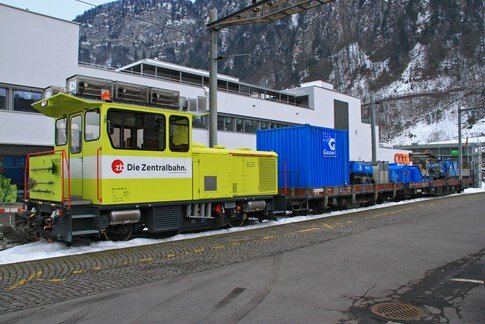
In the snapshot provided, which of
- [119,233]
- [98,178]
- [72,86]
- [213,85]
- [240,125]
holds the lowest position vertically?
[119,233]

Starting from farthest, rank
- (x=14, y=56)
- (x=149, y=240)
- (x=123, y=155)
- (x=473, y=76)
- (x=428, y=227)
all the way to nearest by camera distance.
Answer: (x=473, y=76), (x=14, y=56), (x=428, y=227), (x=149, y=240), (x=123, y=155)

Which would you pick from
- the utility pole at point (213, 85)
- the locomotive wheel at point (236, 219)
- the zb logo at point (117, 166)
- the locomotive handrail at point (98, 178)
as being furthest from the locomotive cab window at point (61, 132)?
the utility pole at point (213, 85)

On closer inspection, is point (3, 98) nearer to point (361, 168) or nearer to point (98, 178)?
point (98, 178)

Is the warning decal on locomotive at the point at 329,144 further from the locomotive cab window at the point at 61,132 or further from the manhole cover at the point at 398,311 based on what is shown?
the manhole cover at the point at 398,311

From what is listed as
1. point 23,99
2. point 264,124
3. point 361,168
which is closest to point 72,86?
point 23,99

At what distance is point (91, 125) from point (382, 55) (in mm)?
156153

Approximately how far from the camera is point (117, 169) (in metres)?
10.2

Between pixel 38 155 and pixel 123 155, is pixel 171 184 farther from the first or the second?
pixel 38 155

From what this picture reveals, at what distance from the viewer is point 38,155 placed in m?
10.7

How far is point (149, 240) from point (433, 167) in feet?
84.3

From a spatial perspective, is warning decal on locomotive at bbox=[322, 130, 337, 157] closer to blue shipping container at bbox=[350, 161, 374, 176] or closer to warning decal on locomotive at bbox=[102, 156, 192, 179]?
blue shipping container at bbox=[350, 161, 374, 176]

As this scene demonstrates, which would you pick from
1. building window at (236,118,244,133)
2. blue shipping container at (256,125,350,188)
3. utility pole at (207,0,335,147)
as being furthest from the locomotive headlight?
building window at (236,118,244,133)

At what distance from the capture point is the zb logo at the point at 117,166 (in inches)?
401

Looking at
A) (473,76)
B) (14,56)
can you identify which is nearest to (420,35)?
(473,76)
